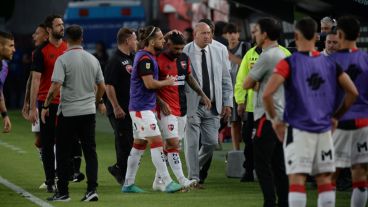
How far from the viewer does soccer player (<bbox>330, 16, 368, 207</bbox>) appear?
12.2m

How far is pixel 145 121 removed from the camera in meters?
15.0

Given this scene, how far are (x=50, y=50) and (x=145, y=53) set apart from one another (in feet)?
4.26

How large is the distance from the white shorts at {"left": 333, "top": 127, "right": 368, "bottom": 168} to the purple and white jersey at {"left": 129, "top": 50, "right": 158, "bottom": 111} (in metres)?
3.27

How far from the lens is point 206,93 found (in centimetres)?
1641

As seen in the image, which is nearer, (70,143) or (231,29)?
(70,143)

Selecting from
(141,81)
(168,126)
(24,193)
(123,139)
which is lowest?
(24,193)

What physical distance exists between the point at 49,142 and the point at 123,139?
112 centimetres

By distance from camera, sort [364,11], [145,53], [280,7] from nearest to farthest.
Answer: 1. [145,53]
2. [364,11]
3. [280,7]

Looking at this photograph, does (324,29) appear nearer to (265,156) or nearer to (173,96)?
(173,96)

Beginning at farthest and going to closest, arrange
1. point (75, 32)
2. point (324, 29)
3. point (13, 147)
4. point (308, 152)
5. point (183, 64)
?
point (13, 147) → point (324, 29) → point (183, 64) → point (75, 32) → point (308, 152)

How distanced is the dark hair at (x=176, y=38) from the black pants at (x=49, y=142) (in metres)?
1.66

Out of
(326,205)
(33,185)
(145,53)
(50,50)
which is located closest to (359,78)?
(326,205)

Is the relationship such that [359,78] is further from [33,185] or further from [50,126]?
[33,185]

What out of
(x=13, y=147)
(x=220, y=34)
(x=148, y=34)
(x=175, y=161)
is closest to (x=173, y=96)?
(x=175, y=161)
